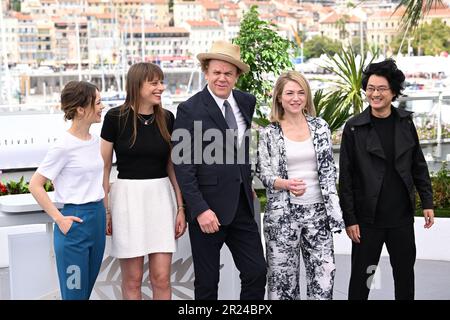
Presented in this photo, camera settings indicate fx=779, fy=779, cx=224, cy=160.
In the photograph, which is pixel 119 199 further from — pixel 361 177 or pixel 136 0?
pixel 136 0

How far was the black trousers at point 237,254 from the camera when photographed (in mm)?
3102

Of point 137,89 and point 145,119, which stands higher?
point 137,89

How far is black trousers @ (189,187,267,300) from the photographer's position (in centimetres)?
310

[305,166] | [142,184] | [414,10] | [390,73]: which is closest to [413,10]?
[414,10]

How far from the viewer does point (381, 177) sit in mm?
3207

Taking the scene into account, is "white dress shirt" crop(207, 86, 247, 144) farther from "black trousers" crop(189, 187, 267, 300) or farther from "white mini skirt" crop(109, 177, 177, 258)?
"white mini skirt" crop(109, 177, 177, 258)

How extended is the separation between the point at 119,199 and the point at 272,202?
0.63 m

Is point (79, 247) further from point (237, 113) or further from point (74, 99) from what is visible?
point (237, 113)

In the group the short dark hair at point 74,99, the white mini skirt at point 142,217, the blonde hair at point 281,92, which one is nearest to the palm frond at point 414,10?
the blonde hair at point 281,92

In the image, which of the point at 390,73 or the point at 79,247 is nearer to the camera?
the point at 79,247

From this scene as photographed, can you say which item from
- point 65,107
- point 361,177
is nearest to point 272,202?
point 361,177

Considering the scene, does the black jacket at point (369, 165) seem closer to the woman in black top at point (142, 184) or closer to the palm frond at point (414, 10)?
the woman in black top at point (142, 184)

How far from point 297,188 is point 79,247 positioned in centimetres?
88

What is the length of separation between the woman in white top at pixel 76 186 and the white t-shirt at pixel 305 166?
0.76m
